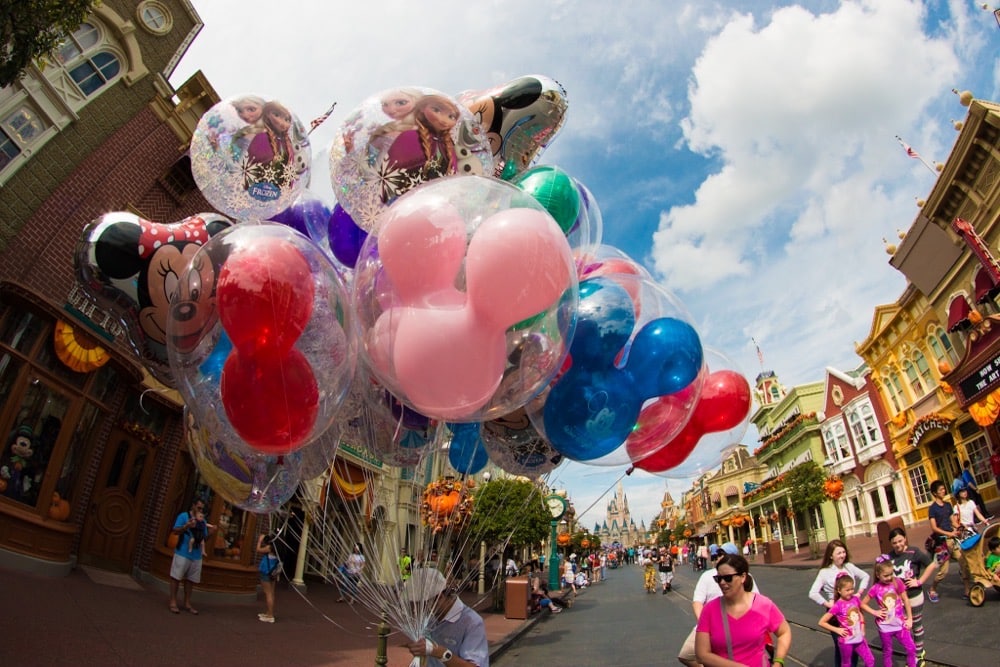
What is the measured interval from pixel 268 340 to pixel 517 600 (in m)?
11.5

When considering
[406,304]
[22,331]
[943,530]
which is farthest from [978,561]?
[22,331]

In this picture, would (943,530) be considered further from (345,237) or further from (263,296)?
(263,296)

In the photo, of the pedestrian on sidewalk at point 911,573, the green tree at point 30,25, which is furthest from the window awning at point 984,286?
the green tree at point 30,25

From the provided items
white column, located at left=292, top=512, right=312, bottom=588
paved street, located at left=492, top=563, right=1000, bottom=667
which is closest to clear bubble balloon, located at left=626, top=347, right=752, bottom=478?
paved street, located at left=492, top=563, right=1000, bottom=667

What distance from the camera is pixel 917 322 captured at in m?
21.1

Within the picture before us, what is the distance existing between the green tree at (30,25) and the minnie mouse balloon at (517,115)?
199 inches

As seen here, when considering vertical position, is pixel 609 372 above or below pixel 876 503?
below

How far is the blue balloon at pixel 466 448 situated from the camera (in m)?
3.85

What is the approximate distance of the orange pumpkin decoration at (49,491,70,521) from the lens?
760 centimetres

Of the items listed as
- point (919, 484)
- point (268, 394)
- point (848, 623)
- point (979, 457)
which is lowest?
point (848, 623)

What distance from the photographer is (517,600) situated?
38.5ft

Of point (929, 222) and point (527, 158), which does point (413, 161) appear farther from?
point (929, 222)

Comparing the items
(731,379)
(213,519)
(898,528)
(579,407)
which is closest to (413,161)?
(579,407)

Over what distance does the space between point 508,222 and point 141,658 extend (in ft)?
18.0
